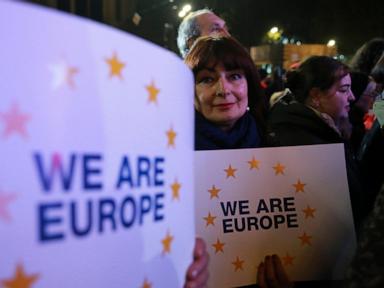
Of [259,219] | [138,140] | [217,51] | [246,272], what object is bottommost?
[246,272]

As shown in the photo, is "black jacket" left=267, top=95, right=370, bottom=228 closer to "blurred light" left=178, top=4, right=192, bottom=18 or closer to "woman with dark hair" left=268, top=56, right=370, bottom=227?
"woman with dark hair" left=268, top=56, right=370, bottom=227

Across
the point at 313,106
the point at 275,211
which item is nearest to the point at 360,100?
the point at 313,106

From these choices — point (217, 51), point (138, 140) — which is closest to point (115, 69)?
point (138, 140)

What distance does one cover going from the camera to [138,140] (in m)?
0.74

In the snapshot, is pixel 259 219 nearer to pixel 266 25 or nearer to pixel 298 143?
pixel 298 143

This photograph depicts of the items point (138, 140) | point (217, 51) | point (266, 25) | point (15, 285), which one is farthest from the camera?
point (266, 25)

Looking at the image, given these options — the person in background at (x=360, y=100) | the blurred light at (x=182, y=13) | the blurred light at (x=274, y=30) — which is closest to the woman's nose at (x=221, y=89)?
the person in background at (x=360, y=100)

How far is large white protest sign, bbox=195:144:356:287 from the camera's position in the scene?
1.53 meters

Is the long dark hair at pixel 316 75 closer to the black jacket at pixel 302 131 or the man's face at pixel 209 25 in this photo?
the black jacket at pixel 302 131

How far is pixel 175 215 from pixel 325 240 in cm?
95

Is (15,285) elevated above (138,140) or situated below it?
below

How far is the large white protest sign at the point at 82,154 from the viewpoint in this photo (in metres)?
0.60

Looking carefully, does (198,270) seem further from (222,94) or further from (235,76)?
(235,76)

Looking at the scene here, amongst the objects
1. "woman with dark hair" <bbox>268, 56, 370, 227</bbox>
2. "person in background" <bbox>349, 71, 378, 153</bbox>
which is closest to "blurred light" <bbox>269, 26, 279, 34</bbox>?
"person in background" <bbox>349, 71, 378, 153</bbox>
